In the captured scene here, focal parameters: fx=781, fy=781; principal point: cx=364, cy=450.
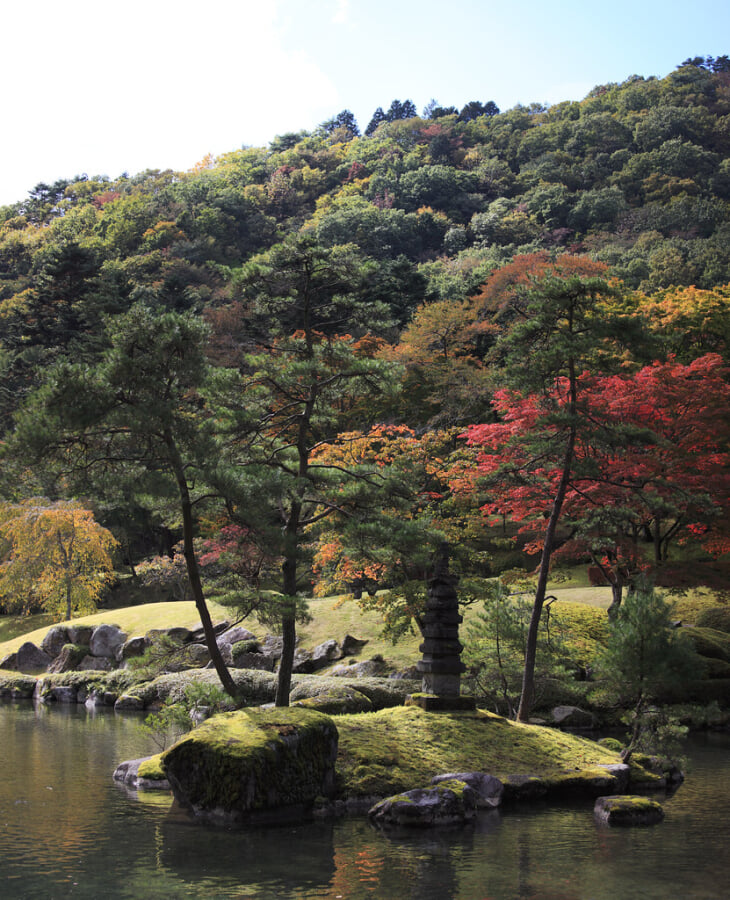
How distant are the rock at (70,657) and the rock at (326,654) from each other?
435 inches

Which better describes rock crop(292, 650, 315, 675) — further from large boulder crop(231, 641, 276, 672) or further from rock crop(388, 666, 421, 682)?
rock crop(388, 666, 421, 682)

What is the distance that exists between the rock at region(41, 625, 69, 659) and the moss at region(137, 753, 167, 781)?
2005 cm

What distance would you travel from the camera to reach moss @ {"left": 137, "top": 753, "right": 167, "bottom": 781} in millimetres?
14547

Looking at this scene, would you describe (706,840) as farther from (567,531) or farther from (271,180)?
(271,180)

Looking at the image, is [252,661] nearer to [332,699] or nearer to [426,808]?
[332,699]

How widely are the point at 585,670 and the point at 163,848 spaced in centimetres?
1648

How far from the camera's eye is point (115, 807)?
1267 cm

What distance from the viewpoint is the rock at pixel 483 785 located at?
42.0 ft

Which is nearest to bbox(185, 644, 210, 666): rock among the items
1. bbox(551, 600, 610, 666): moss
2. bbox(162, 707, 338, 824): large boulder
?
bbox(551, 600, 610, 666): moss

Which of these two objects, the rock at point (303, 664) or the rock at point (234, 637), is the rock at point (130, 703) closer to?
the rock at point (234, 637)

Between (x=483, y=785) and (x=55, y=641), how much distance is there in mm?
25543

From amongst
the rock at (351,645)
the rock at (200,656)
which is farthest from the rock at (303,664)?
the rock at (200,656)

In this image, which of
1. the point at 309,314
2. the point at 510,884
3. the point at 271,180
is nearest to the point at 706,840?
the point at 510,884

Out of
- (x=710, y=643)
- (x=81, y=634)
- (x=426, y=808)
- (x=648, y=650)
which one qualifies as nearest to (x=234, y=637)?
(x=81, y=634)
